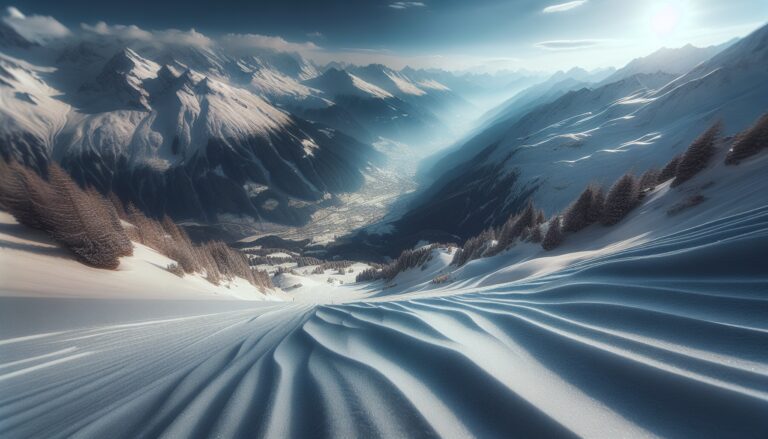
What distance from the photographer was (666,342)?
6.92ft

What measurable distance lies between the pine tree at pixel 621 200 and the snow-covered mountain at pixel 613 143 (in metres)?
98.1

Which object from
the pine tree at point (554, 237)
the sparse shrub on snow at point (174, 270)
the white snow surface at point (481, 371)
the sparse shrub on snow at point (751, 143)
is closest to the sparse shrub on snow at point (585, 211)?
the pine tree at point (554, 237)

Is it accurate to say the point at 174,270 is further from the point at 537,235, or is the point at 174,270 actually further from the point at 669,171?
the point at 669,171

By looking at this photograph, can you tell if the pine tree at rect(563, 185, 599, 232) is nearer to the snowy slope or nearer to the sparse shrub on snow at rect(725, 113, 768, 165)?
the sparse shrub on snow at rect(725, 113, 768, 165)

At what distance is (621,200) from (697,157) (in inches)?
120

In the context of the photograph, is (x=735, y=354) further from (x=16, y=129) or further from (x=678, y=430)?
(x=16, y=129)

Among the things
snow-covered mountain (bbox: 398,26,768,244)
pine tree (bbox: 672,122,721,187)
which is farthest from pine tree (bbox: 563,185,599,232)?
snow-covered mountain (bbox: 398,26,768,244)

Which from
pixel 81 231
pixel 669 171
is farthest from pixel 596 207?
pixel 81 231

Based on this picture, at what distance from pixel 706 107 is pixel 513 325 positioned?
178 m

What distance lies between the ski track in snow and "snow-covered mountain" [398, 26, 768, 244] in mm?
113381

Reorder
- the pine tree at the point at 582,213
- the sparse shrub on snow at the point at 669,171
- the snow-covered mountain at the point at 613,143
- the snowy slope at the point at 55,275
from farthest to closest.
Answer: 1. the snow-covered mountain at the point at 613,143
2. the pine tree at the point at 582,213
3. the sparse shrub on snow at the point at 669,171
4. the snowy slope at the point at 55,275

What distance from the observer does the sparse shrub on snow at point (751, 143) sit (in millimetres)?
9922

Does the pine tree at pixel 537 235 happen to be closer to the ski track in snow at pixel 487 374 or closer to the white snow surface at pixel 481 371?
the white snow surface at pixel 481 371

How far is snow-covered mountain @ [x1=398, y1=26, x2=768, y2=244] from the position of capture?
4141 inches
